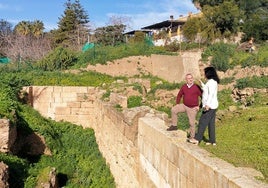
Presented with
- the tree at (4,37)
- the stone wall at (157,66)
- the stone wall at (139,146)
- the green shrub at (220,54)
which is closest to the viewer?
the stone wall at (139,146)

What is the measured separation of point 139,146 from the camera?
7.62 metres

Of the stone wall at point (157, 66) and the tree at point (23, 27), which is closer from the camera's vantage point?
the stone wall at point (157, 66)

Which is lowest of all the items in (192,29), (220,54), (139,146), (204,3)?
(139,146)

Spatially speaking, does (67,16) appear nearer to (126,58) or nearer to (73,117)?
(126,58)

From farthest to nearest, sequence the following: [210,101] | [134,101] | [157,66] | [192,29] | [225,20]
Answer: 1. [192,29]
2. [225,20]
3. [157,66]
4. [134,101]
5. [210,101]

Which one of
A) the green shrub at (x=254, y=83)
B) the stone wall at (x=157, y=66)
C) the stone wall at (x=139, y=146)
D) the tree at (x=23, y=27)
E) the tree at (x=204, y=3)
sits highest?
the tree at (x=204, y=3)

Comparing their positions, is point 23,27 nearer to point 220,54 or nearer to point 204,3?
point 204,3

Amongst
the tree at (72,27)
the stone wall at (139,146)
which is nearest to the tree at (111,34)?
the tree at (72,27)

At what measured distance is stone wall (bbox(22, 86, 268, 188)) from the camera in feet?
14.2

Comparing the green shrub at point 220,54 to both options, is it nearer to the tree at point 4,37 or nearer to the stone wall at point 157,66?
the stone wall at point 157,66

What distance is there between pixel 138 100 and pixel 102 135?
1985mm

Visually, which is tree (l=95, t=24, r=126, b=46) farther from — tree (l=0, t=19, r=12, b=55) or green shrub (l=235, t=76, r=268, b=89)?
green shrub (l=235, t=76, r=268, b=89)

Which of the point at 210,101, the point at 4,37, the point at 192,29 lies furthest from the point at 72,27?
the point at 210,101

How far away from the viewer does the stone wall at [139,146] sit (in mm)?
4320
